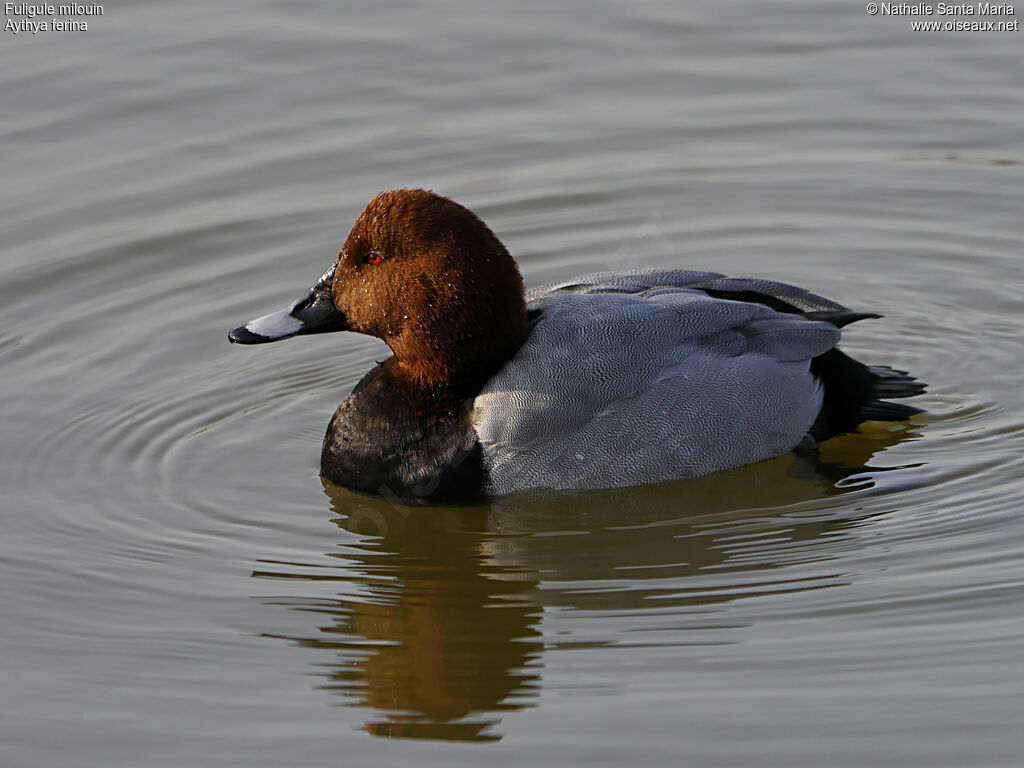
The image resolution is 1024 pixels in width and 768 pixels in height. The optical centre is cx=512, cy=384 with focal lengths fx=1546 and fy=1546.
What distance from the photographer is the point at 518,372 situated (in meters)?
6.61

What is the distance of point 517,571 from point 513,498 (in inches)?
18.1

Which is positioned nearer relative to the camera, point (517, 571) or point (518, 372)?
point (517, 571)

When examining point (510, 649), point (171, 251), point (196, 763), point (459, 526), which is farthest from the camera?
point (171, 251)

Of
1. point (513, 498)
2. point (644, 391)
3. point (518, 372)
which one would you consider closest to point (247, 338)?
point (518, 372)

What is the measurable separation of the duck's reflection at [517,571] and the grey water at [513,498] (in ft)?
0.06

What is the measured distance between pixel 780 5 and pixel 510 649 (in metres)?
6.96

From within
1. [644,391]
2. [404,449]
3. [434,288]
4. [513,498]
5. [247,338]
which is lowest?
[513,498]

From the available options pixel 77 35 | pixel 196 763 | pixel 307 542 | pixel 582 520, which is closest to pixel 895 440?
pixel 582 520

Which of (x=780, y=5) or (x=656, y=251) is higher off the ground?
(x=780, y=5)

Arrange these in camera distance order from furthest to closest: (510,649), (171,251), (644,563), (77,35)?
(77,35) < (171,251) < (644,563) < (510,649)

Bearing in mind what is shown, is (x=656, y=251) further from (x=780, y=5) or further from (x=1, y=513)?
(x=1, y=513)

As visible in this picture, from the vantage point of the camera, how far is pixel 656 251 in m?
9.27

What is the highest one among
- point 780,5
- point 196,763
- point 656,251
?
point 780,5

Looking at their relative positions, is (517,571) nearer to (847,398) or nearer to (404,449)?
(404,449)
